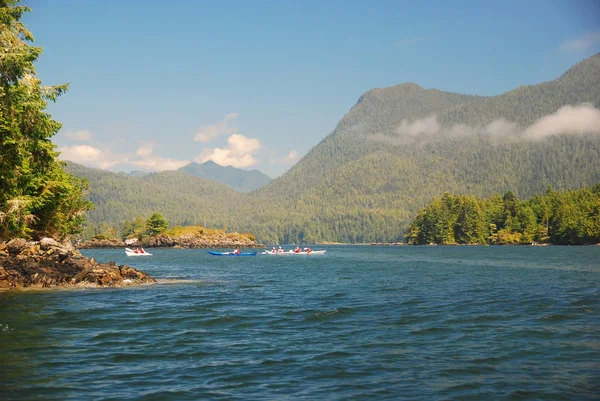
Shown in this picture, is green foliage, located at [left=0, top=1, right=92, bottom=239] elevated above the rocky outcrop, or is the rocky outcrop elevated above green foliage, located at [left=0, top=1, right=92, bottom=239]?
green foliage, located at [left=0, top=1, right=92, bottom=239]

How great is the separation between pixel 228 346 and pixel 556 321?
18.5 meters

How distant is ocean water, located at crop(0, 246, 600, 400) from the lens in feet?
56.1

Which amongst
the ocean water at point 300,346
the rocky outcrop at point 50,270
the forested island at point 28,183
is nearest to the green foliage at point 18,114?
the forested island at point 28,183

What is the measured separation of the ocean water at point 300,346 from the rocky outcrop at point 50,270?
5054 millimetres

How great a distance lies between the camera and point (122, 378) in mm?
18438

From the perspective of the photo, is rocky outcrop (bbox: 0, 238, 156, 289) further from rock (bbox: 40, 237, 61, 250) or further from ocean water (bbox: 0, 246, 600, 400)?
ocean water (bbox: 0, 246, 600, 400)

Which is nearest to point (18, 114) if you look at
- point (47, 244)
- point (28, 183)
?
point (28, 183)

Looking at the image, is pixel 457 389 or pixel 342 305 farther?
pixel 342 305

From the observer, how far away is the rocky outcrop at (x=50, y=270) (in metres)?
47.4

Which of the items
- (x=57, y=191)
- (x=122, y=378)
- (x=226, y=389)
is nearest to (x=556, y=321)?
(x=226, y=389)

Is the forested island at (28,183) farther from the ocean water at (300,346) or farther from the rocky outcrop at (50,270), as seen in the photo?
the ocean water at (300,346)

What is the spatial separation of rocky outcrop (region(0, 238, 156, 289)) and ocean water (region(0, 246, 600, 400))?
16.6ft

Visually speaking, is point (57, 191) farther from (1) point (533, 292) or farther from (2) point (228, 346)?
(1) point (533, 292)

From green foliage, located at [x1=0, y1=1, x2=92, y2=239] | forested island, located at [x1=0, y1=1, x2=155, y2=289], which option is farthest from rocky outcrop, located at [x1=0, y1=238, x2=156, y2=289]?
green foliage, located at [x1=0, y1=1, x2=92, y2=239]
